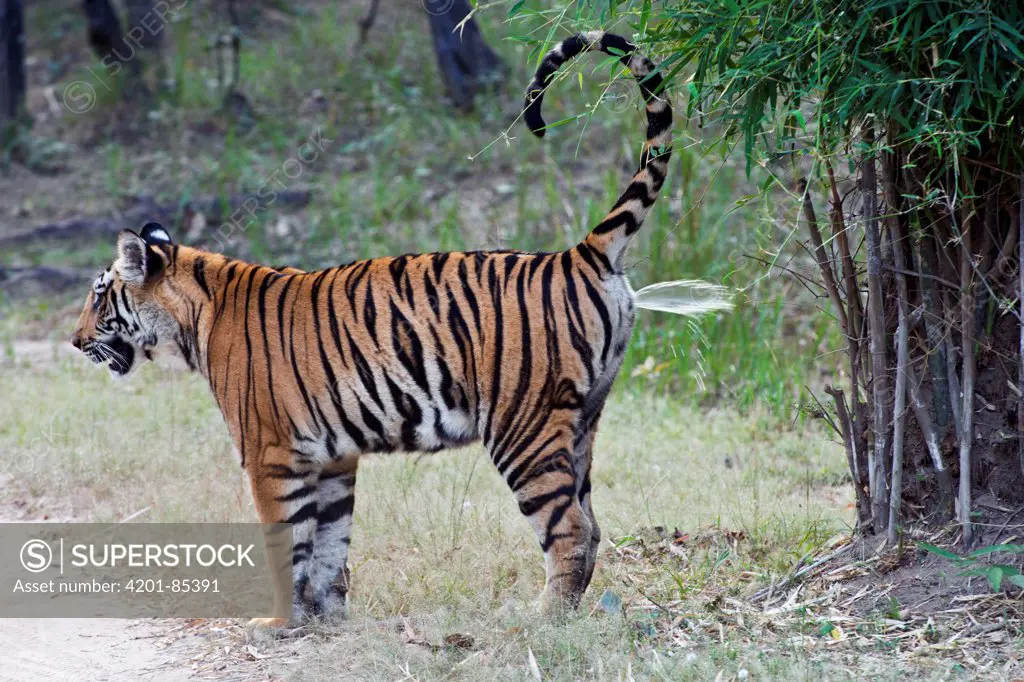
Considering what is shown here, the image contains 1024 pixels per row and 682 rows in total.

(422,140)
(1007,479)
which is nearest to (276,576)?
(1007,479)

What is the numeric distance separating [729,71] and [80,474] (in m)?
4.31

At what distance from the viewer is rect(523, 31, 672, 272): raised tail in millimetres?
4234

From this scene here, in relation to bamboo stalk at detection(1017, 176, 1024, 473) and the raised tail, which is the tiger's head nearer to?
the raised tail

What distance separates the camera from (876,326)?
4.16 m

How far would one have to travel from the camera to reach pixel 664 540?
205 inches

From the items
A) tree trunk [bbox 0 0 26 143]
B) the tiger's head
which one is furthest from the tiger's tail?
tree trunk [bbox 0 0 26 143]

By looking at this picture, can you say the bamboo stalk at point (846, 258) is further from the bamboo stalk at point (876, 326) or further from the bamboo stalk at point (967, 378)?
the bamboo stalk at point (967, 378)

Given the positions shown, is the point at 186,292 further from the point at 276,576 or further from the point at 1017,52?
the point at 1017,52

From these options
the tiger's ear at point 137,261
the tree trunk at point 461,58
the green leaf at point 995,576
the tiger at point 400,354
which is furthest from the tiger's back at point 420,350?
the tree trunk at point 461,58

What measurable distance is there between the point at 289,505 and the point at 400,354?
726 mm

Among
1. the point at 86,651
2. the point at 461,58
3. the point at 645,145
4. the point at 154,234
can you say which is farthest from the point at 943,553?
the point at 461,58

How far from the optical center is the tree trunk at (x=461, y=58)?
521 inches

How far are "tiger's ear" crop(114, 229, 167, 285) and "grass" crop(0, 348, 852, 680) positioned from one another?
4.39 feet

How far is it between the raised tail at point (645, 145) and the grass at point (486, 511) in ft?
4.43
